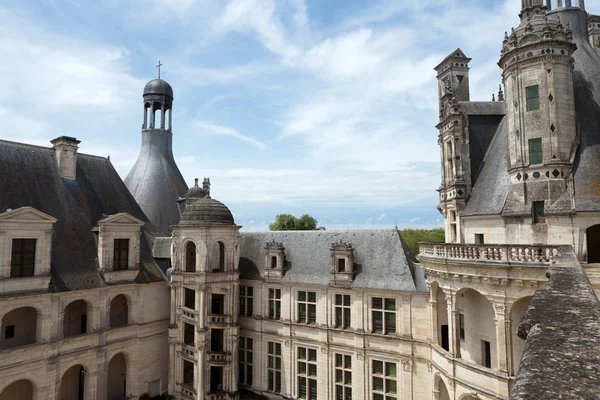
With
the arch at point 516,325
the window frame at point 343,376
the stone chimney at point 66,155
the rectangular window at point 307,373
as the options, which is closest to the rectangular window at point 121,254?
the stone chimney at point 66,155

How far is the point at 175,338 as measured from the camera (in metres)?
24.0

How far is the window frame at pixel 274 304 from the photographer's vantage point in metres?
24.9

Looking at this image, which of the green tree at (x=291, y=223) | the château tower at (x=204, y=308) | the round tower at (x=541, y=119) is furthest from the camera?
the green tree at (x=291, y=223)

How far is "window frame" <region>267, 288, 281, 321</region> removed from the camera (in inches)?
982

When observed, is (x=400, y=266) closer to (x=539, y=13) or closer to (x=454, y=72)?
(x=454, y=72)

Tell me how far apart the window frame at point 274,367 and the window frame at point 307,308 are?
2.47 m

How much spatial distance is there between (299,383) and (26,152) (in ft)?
73.4

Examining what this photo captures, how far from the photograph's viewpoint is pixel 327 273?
23.9m

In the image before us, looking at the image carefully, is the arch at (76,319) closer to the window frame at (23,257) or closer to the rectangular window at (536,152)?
the window frame at (23,257)

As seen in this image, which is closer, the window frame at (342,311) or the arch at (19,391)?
the arch at (19,391)

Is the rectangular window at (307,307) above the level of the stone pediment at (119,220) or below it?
below

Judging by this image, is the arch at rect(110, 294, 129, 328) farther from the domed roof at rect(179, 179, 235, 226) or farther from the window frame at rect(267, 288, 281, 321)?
the window frame at rect(267, 288, 281, 321)

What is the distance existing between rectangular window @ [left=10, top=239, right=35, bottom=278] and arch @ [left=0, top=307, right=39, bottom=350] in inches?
92.6

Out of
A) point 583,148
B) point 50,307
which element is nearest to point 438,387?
point 583,148
